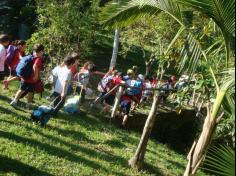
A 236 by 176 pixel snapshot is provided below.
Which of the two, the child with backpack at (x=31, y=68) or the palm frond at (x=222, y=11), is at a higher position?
the palm frond at (x=222, y=11)

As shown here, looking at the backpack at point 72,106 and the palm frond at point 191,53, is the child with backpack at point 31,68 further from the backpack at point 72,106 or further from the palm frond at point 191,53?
the palm frond at point 191,53

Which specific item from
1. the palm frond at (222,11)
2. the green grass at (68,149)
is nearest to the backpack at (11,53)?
the green grass at (68,149)

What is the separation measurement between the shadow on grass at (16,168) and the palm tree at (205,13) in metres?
2.58

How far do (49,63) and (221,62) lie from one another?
11.6 metres

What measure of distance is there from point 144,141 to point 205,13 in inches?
174

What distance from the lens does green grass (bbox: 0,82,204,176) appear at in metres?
7.88

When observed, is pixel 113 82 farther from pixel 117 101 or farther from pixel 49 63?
pixel 49 63

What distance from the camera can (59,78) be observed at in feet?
33.8

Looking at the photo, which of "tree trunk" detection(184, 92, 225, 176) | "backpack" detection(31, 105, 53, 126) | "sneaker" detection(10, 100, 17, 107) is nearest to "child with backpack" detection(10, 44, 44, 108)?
"sneaker" detection(10, 100, 17, 107)

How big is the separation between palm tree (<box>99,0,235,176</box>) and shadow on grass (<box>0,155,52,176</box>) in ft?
8.46

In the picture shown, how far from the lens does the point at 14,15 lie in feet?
82.0

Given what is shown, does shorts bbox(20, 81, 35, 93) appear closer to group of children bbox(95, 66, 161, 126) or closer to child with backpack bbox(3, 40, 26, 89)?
child with backpack bbox(3, 40, 26, 89)

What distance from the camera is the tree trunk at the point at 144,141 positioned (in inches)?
371

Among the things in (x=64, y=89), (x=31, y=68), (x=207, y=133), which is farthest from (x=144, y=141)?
(x=207, y=133)
